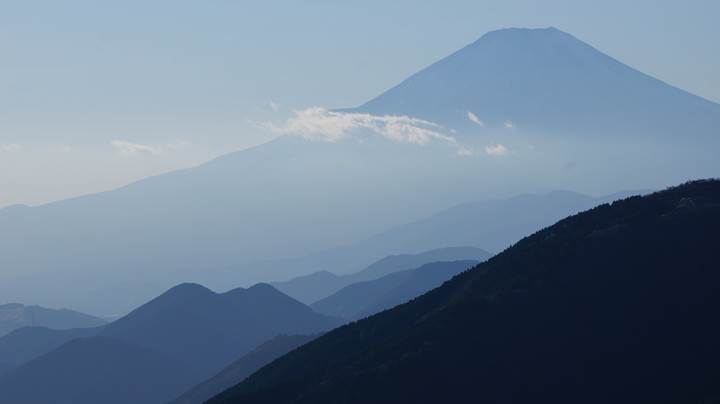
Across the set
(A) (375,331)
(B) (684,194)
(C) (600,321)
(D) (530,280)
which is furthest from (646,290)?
(A) (375,331)

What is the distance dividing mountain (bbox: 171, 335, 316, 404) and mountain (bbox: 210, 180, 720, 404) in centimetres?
5010

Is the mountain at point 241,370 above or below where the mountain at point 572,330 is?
above

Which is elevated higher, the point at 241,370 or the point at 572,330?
the point at 241,370

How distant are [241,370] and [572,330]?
8532 cm

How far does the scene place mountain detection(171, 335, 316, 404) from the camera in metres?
166

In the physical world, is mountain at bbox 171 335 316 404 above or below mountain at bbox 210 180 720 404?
above

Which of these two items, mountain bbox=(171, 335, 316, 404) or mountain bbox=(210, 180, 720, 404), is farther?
mountain bbox=(171, 335, 316, 404)

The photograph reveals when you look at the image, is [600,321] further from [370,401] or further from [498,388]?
[370,401]

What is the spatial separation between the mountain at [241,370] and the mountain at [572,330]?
50.1 meters

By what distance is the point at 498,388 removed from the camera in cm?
8638

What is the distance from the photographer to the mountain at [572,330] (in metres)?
84.1

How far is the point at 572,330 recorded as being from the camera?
9262 cm

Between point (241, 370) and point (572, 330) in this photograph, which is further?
point (241, 370)

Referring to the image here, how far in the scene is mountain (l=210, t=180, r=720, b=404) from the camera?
84.1m
